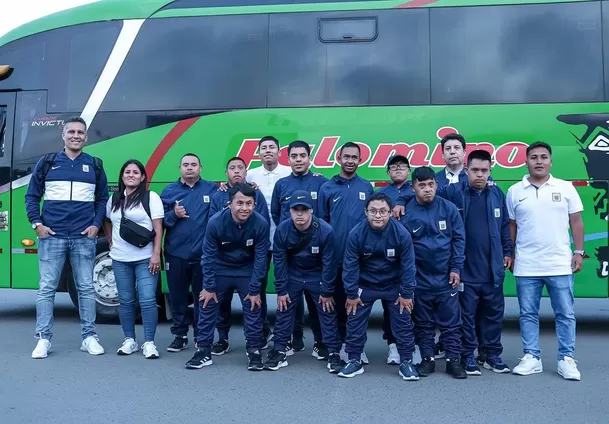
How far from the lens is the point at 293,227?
5.80 meters

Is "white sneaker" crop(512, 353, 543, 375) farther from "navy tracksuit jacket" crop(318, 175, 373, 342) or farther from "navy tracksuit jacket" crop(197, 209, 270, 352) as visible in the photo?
"navy tracksuit jacket" crop(197, 209, 270, 352)

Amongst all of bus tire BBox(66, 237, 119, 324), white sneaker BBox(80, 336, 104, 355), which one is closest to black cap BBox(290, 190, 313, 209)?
white sneaker BBox(80, 336, 104, 355)

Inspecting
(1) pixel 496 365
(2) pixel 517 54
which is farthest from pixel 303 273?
(2) pixel 517 54

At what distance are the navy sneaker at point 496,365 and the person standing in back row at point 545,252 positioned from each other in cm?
9

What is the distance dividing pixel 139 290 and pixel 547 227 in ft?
12.4

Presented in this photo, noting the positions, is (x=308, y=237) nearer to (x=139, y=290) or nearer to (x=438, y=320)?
(x=438, y=320)

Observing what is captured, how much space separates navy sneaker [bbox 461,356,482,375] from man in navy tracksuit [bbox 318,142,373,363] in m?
0.94

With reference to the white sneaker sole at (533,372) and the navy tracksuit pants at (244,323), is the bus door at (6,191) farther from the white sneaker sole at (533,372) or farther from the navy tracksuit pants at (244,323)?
the white sneaker sole at (533,372)

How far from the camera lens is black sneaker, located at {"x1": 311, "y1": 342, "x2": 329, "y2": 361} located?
20.8 ft

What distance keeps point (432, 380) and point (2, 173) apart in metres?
6.02

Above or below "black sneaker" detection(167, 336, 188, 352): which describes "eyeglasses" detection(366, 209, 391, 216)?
above

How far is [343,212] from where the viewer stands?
6.25 m

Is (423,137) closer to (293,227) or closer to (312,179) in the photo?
(312,179)

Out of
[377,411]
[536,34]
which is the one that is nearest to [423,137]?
[536,34]
